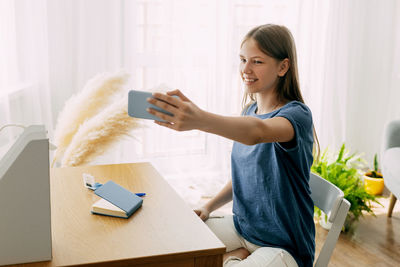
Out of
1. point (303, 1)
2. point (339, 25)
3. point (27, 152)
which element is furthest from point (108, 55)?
point (27, 152)

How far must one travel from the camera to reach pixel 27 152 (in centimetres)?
84

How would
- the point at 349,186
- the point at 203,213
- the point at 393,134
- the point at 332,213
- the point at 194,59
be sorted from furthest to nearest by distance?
the point at 194,59
the point at 393,134
the point at 349,186
the point at 203,213
the point at 332,213

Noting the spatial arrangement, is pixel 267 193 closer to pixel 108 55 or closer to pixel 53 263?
pixel 53 263

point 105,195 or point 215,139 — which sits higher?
point 105,195

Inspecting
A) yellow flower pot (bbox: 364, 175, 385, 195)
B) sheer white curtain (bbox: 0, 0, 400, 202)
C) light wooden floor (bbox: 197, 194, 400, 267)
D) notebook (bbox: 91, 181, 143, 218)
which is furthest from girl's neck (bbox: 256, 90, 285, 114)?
yellow flower pot (bbox: 364, 175, 385, 195)

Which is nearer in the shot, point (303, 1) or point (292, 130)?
point (292, 130)

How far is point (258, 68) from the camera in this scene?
1340 mm

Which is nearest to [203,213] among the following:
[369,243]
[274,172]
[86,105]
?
[274,172]

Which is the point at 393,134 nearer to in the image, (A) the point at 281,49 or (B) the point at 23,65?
(A) the point at 281,49

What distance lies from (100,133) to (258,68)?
63 centimetres

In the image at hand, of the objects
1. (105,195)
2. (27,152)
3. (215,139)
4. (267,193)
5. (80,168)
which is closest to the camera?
(27,152)

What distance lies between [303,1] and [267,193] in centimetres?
245

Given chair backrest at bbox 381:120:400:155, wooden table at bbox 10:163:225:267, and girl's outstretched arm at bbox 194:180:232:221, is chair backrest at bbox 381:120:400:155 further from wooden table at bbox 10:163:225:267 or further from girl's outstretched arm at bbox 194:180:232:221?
wooden table at bbox 10:163:225:267

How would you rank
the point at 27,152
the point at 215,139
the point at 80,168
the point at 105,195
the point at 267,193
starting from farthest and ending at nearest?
the point at 215,139, the point at 80,168, the point at 267,193, the point at 105,195, the point at 27,152
